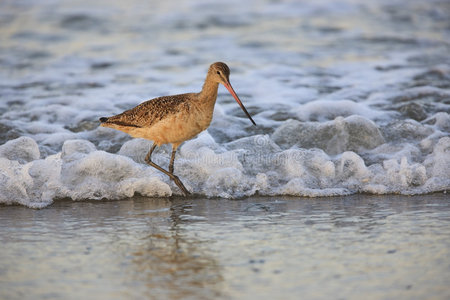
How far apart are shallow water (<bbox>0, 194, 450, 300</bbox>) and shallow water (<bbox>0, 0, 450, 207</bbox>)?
43cm

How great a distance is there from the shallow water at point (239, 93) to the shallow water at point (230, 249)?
43 centimetres

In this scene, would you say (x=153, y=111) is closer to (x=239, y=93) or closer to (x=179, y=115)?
(x=179, y=115)

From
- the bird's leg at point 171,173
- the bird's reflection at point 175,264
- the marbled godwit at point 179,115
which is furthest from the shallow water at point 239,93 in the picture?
the bird's reflection at point 175,264

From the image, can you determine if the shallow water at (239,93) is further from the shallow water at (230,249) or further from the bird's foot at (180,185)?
the shallow water at (230,249)

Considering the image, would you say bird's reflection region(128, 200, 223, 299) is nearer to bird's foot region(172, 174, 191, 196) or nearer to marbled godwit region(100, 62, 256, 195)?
bird's foot region(172, 174, 191, 196)

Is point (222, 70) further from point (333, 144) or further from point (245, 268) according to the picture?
point (245, 268)

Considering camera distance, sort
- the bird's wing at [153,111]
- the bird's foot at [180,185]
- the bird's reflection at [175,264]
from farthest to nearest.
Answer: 1. the bird's wing at [153,111]
2. the bird's foot at [180,185]
3. the bird's reflection at [175,264]

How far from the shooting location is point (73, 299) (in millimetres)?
3607

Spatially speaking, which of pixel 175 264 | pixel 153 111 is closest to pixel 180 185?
pixel 153 111

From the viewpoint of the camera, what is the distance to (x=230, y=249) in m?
4.44

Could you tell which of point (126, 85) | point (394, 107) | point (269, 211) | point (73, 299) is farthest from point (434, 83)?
point (73, 299)

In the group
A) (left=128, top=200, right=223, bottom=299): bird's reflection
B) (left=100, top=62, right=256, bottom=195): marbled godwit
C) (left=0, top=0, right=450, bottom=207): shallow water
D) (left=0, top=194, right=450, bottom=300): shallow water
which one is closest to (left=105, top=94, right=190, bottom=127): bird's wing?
(left=100, top=62, right=256, bottom=195): marbled godwit

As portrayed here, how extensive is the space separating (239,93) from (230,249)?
604 cm

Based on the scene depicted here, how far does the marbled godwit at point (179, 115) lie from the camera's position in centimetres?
618
